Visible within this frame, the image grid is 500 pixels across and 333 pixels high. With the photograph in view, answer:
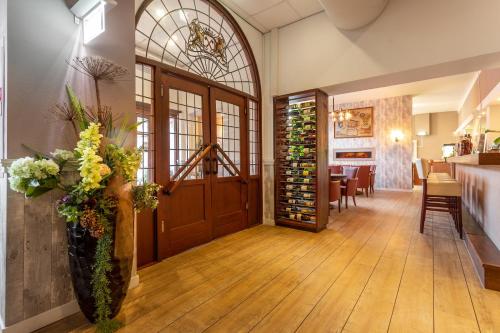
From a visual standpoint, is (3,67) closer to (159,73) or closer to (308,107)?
(159,73)

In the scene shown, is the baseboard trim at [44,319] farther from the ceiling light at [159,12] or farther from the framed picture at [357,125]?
the framed picture at [357,125]

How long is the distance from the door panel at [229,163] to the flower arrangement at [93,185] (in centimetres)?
170

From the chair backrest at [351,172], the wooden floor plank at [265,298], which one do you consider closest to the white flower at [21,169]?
the wooden floor plank at [265,298]

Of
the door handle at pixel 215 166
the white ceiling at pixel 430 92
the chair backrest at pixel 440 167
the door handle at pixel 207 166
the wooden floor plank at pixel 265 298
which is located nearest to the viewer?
the wooden floor plank at pixel 265 298

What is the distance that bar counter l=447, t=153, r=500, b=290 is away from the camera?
6.71 ft

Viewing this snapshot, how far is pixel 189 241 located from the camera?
3061 millimetres

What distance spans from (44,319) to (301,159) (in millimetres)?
3449

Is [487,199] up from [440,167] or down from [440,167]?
down

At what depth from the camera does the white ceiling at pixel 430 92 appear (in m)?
6.70

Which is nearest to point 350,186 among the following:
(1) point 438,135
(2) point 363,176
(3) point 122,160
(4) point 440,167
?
(2) point 363,176

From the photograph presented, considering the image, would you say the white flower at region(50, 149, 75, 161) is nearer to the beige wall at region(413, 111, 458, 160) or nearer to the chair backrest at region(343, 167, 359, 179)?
the chair backrest at region(343, 167, 359, 179)

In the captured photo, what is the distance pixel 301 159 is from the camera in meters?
3.97

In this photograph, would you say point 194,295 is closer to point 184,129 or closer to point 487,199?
point 184,129

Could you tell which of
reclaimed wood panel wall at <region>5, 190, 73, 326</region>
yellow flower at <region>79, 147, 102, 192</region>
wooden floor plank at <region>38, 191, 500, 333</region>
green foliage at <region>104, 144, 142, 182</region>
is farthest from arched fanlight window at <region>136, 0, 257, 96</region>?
wooden floor plank at <region>38, 191, 500, 333</region>
